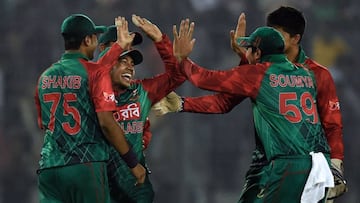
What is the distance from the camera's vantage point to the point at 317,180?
7.34 meters

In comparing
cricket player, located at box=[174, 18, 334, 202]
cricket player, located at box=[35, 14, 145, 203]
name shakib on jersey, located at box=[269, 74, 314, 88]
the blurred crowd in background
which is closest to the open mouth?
cricket player, located at box=[35, 14, 145, 203]

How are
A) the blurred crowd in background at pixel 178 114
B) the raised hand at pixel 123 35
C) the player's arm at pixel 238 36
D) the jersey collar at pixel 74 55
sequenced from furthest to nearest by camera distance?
the blurred crowd in background at pixel 178 114 → the player's arm at pixel 238 36 → the raised hand at pixel 123 35 → the jersey collar at pixel 74 55

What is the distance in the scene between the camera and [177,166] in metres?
13.8

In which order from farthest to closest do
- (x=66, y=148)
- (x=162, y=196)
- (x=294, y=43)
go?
1. (x=162, y=196)
2. (x=294, y=43)
3. (x=66, y=148)

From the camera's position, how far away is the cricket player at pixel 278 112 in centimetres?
731

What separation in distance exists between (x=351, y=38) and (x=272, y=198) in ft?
23.8

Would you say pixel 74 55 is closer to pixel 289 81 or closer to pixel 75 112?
pixel 75 112

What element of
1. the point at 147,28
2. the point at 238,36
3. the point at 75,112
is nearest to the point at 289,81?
the point at 238,36

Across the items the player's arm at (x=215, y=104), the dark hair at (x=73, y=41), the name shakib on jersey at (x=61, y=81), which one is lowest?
the player's arm at (x=215, y=104)

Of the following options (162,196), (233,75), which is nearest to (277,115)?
(233,75)

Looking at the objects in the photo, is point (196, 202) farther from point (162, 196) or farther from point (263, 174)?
point (263, 174)

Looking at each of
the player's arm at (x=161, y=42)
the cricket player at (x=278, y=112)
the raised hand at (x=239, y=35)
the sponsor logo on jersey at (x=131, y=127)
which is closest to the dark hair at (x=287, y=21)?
the raised hand at (x=239, y=35)

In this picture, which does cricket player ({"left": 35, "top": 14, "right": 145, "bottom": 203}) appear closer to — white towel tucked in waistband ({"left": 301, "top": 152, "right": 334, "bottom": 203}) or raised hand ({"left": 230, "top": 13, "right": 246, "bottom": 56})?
raised hand ({"left": 230, "top": 13, "right": 246, "bottom": 56})

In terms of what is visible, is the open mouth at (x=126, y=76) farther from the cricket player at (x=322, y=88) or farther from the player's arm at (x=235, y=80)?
the cricket player at (x=322, y=88)
